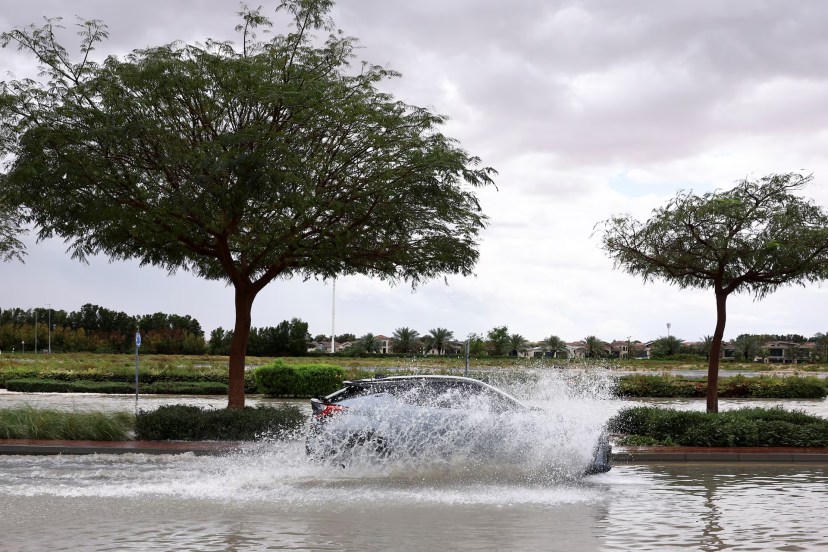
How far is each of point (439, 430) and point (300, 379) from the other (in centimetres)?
2124

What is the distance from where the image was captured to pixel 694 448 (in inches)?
675

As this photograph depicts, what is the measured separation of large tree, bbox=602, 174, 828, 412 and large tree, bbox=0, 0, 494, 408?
4817 millimetres

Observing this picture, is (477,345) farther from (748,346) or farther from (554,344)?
(748,346)

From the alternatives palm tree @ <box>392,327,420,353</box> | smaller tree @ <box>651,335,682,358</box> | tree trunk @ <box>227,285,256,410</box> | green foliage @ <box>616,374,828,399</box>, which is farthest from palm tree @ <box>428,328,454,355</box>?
tree trunk @ <box>227,285,256,410</box>

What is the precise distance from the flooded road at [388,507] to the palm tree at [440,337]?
10413 cm

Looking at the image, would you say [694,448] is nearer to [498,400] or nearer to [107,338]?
[498,400]

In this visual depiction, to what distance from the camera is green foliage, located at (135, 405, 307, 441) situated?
17562 mm

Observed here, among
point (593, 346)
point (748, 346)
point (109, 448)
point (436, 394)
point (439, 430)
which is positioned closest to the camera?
point (439, 430)

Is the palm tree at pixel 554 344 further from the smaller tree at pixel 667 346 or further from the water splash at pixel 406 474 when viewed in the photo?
the water splash at pixel 406 474

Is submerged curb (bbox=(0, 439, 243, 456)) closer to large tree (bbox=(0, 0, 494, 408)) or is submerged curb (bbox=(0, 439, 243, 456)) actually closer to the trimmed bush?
large tree (bbox=(0, 0, 494, 408))

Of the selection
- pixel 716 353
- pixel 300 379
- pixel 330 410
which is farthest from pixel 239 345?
pixel 300 379

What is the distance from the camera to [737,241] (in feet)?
68.5

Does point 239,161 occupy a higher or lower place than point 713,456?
higher

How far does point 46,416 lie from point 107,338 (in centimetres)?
13157
